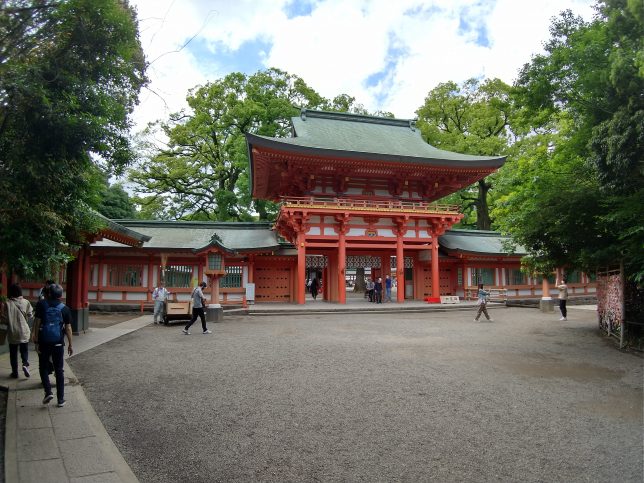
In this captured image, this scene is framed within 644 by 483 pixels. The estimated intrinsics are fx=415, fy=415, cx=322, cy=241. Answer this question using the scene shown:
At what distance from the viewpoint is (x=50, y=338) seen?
5621 millimetres

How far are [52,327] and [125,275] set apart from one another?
56.0ft

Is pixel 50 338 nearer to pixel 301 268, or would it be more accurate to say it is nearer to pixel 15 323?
pixel 15 323

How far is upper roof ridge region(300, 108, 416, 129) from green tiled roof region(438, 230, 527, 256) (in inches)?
332

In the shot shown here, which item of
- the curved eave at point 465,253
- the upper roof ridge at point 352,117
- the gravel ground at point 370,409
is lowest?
the gravel ground at point 370,409

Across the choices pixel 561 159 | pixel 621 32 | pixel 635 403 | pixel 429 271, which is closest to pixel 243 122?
pixel 429 271

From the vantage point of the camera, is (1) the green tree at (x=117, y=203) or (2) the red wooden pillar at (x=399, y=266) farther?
(1) the green tree at (x=117, y=203)

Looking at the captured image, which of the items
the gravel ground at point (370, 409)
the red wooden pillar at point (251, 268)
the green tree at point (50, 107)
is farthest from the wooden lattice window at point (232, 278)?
the green tree at point (50, 107)

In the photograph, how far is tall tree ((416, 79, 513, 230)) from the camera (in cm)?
3431

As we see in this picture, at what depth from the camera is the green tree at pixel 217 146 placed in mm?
32312

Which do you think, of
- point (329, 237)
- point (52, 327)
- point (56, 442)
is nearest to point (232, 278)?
point (329, 237)

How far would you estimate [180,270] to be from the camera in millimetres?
21875

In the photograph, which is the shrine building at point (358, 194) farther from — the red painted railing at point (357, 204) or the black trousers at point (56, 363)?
the black trousers at point (56, 363)

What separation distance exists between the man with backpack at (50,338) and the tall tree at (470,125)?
33014 millimetres

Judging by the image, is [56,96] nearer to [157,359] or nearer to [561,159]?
[157,359]
